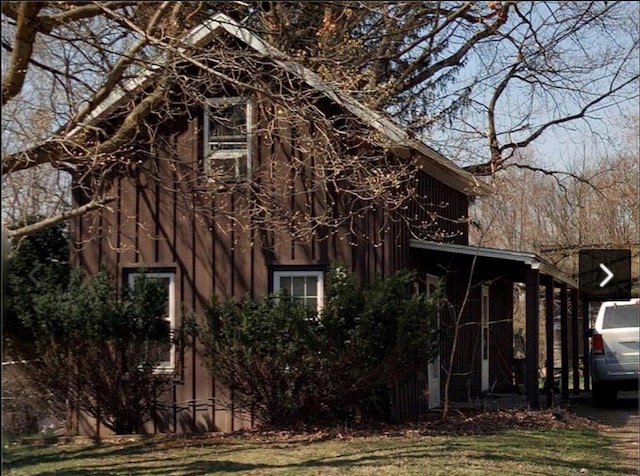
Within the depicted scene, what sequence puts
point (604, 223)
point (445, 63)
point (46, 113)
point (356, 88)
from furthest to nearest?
1. point (604, 223)
2. point (445, 63)
3. point (356, 88)
4. point (46, 113)

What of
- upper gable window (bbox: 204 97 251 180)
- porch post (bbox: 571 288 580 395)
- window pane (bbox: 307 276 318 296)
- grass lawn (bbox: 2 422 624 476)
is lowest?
grass lawn (bbox: 2 422 624 476)

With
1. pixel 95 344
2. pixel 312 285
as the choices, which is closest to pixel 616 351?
pixel 312 285

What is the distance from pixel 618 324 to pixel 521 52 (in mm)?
5172

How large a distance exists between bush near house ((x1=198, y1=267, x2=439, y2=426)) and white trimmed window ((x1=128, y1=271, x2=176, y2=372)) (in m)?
0.69

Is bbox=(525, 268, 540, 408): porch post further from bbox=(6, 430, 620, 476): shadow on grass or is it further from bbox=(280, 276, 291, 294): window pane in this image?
bbox=(280, 276, 291, 294): window pane

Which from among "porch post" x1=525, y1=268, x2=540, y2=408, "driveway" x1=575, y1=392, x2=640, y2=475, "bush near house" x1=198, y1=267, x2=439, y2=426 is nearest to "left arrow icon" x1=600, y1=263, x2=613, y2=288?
"porch post" x1=525, y1=268, x2=540, y2=408

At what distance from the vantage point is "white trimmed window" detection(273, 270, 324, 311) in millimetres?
14289

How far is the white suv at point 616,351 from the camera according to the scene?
16406mm

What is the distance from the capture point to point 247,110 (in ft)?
44.1

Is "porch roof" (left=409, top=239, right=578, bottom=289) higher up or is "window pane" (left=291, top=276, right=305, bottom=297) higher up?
"porch roof" (left=409, top=239, right=578, bottom=289)

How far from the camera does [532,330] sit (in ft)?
49.4

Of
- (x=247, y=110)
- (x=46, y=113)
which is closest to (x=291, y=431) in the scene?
(x=247, y=110)

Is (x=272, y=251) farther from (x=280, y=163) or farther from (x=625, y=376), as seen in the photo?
(x=625, y=376)

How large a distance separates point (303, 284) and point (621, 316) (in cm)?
627
